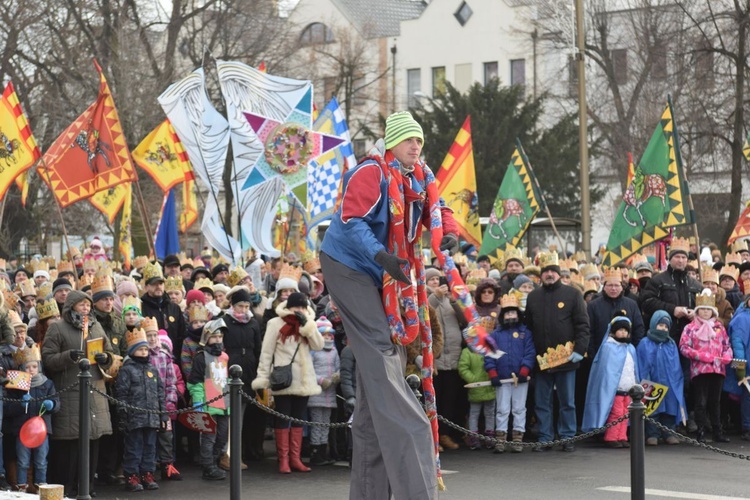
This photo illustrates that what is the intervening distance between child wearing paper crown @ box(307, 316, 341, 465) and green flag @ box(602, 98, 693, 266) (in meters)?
5.99

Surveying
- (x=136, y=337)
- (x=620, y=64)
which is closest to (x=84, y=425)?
(x=136, y=337)

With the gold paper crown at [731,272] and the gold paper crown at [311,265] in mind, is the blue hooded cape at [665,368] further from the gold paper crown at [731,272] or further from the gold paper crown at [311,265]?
the gold paper crown at [311,265]

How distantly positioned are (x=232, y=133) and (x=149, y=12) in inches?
918

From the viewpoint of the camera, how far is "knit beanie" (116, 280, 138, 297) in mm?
12891

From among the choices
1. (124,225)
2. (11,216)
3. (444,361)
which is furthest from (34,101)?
(444,361)

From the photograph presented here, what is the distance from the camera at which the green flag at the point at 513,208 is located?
68.4 feet

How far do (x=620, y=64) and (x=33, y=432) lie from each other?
35.9 metres

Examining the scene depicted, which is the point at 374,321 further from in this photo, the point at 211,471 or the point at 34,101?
the point at 34,101

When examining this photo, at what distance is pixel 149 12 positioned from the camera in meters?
39.7

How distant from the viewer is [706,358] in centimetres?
1366

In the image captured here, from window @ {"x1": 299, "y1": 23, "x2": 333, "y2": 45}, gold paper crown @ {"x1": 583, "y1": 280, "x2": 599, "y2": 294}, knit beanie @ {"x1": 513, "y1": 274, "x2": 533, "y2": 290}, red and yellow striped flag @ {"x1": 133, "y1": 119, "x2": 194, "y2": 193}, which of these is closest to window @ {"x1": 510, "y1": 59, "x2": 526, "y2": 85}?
window @ {"x1": 299, "y1": 23, "x2": 333, "y2": 45}

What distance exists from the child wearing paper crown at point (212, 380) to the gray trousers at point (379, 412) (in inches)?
178

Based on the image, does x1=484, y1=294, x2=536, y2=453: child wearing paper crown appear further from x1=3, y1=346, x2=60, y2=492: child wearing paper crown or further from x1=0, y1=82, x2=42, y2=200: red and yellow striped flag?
x1=0, y1=82, x2=42, y2=200: red and yellow striped flag

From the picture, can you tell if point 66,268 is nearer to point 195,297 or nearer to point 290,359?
point 195,297
